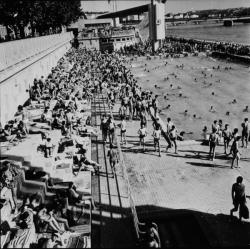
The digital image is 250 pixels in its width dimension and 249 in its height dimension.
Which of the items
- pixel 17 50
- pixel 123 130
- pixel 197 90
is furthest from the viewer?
pixel 197 90

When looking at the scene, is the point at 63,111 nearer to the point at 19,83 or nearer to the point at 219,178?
the point at 19,83

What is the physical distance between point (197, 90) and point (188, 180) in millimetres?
19850

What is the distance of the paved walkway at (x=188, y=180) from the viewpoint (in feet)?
32.8

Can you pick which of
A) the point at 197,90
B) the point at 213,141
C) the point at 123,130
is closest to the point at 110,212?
the point at 213,141

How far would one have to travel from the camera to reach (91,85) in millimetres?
27609

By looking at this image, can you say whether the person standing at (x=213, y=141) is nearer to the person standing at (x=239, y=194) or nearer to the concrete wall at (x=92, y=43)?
the person standing at (x=239, y=194)

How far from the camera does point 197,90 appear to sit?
30703 millimetres

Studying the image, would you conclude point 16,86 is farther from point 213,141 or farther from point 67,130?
point 213,141

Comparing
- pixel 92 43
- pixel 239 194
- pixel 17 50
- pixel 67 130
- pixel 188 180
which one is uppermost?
pixel 17 50

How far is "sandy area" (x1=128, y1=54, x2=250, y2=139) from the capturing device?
21344 millimetres

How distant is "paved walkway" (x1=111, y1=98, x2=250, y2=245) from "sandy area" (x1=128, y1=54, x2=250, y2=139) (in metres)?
4.09

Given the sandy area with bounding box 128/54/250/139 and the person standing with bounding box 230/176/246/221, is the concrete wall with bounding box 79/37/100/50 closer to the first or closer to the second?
the sandy area with bounding box 128/54/250/139

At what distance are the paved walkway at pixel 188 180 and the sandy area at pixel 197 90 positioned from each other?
409 centimetres

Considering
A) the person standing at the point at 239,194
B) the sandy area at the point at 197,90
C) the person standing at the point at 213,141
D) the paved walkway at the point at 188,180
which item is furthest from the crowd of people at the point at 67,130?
the person standing at the point at 239,194
